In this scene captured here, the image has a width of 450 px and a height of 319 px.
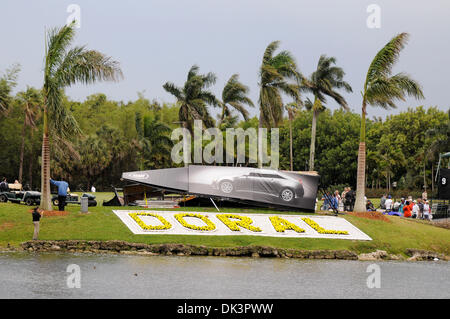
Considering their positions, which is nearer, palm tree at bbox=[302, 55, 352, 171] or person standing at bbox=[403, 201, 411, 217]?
person standing at bbox=[403, 201, 411, 217]

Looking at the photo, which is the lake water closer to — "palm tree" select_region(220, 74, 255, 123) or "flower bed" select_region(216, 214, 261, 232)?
"flower bed" select_region(216, 214, 261, 232)

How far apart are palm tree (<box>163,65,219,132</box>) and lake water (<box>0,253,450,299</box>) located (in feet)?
78.5

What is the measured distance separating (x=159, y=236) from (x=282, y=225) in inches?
289

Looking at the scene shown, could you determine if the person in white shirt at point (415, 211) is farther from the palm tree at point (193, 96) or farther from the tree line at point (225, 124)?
the palm tree at point (193, 96)

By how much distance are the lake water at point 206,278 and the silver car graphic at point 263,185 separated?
27.1 ft

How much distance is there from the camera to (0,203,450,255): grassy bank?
32250 millimetres

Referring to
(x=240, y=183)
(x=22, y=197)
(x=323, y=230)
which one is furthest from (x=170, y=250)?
(x=22, y=197)

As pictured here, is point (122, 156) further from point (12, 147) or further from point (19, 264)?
point (19, 264)

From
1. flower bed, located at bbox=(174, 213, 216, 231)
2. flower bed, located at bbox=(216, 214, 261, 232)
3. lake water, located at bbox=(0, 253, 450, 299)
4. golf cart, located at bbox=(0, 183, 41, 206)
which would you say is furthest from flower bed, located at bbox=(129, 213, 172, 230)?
golf cart, located at bbox=(0, 183, 41, 206)

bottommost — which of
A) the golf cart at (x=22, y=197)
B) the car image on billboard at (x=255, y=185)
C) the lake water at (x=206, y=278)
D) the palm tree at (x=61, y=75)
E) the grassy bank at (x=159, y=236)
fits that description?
the lake water at (x=206, y=278)

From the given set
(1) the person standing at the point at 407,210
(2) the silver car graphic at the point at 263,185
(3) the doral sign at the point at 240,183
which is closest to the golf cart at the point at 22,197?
(3) the doral sign at the point at 240,183

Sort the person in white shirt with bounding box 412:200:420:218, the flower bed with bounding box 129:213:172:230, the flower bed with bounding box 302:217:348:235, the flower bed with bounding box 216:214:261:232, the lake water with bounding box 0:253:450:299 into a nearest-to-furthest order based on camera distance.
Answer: the lake water with bounding box 0:253:450:299, the flower bed with bounding box 129:213:172:230, the flower bed with bounding box 216:214:261:232, the flower bed with bounding box 302:217:348:235, the person in white shirt with bounding box 412:200:420:218

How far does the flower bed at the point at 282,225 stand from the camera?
1396 inches
